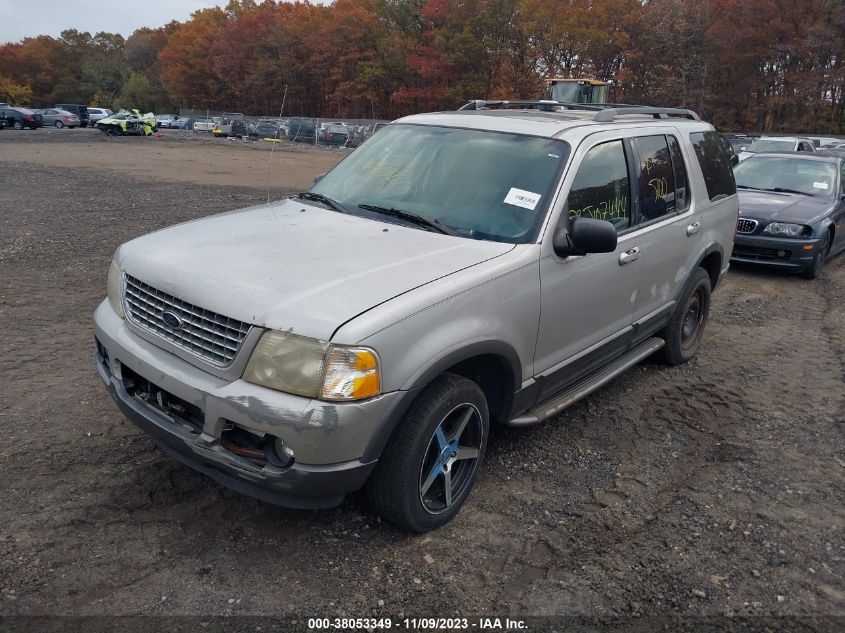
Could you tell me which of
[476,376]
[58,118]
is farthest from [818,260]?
[58,118]

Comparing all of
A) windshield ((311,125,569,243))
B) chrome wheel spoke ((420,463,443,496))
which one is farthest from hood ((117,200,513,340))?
chrome wheel spoke ((420,463,443,496))

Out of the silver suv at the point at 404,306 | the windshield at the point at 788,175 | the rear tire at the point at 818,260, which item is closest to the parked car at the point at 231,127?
the windshield at the point at 788,175

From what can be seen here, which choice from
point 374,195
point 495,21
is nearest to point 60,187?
point 374,195

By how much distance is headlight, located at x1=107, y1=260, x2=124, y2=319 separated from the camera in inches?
132

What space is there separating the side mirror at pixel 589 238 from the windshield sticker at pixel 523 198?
0.23m

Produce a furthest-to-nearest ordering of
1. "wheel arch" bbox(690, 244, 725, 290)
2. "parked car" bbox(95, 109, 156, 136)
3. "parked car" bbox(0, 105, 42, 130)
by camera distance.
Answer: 1. "parked car" bbox(0, 105, 42, 130)
2. "parked car" bbox(95, 109, 156, 136)
3. "wheel arch" bbox(690, 244, 725, 290)

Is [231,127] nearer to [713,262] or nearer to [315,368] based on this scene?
[713,262]

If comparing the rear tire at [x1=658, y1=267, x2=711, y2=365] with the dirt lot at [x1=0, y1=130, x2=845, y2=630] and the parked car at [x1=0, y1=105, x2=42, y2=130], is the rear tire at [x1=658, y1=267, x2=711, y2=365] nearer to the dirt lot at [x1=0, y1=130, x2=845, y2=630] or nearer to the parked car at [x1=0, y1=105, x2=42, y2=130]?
the dirt lot at [x1=0, y1=130, x2=845, y2=630]

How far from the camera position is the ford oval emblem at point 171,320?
9.62ft

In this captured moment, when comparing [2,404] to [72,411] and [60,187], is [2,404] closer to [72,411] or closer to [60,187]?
[72,411]

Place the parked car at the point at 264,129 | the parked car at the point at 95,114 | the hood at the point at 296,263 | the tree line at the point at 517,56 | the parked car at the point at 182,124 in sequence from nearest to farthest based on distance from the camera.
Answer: the hood at the point at 296,263
the parked car at the point at 264,129
the tree line at the point at 517,56
the parked car at the point at 95,114
the parked car at the point at 182,124

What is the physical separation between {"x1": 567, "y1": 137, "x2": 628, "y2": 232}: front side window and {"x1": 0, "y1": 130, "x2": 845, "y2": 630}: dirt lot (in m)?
1.45

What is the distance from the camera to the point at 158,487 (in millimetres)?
3477

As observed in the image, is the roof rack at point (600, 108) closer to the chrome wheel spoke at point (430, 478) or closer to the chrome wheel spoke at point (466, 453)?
the chrome wheel spoke at point (466, 453)
